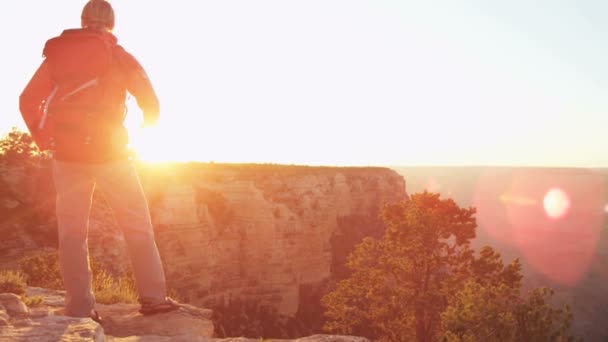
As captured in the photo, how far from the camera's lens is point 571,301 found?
225 feet

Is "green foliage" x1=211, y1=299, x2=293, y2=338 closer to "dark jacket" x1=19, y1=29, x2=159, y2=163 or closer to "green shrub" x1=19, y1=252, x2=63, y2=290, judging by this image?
"green shrub" x1=19, y1=252, x2=63, y2=290

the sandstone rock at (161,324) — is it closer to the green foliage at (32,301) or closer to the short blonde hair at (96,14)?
the green foliage at (32,301)

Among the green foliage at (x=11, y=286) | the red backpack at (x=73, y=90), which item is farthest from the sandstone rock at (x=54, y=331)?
the green foliage at (x=11, y=286)

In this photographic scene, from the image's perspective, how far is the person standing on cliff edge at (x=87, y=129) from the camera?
4375 millimetres

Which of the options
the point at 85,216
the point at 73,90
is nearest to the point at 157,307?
the point at 85,216

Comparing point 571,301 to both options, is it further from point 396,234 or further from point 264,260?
point 396,234

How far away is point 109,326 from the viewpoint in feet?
16.7

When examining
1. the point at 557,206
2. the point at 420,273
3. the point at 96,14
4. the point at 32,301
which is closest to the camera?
the point at 96,14

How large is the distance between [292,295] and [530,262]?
224 ft

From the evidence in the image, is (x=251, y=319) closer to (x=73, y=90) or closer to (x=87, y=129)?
(x=87, y=129)

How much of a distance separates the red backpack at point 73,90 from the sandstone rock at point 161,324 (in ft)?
6.33

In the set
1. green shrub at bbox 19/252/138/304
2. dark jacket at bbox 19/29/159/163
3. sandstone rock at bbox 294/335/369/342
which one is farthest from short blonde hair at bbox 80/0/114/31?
green shrub at bbox 19/252/138/304

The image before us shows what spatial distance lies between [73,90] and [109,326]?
2.43 m

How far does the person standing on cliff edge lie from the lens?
4.38 metres
